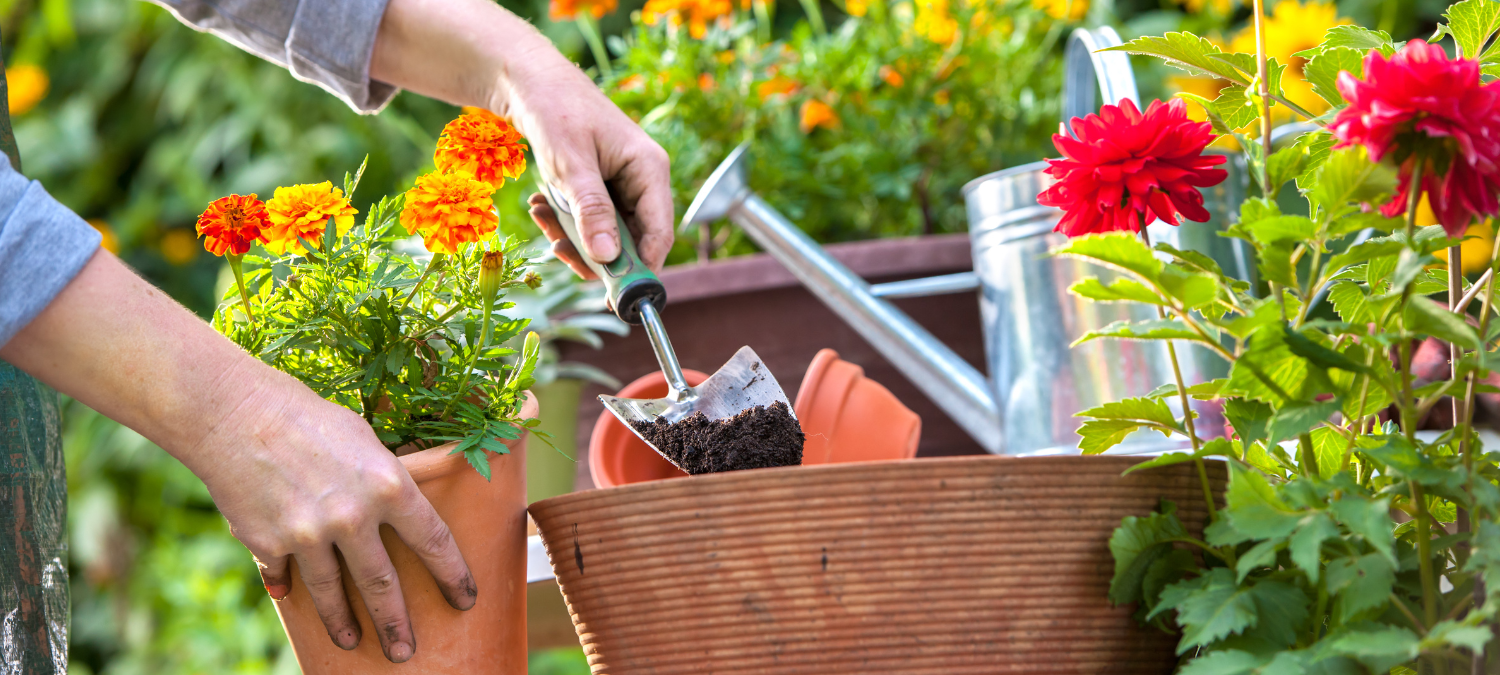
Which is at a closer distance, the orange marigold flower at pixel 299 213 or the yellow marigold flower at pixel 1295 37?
the orange marigold flower at pixel 299 213

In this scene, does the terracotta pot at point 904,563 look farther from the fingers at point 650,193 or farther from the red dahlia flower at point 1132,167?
the fingers at point 650,193

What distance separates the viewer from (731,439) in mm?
676

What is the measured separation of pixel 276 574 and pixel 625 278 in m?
0.29

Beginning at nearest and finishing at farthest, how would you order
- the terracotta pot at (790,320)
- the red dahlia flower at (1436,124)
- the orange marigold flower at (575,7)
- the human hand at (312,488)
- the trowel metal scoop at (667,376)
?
1. the red dahlia flower at (1436,124)
2. the human hand at (312,488)
3. the trowel metal scoop at (667,376)
4. the terracotta pot at (790,320)
5. the orange marigold flower at (575,7)

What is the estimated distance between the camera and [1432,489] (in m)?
0.46

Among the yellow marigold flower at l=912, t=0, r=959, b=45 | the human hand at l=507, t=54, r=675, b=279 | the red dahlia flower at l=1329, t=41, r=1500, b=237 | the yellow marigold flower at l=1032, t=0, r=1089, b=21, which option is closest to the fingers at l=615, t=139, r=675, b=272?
the human hand at l=507, t=54, r=675, b=279

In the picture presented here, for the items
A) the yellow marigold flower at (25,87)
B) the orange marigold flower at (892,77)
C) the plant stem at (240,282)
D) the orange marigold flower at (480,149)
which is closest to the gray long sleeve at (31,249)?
the plant stem at (240,282)

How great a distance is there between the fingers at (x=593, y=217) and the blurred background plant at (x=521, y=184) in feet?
1.28

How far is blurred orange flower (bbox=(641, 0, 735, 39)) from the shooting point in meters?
1.35

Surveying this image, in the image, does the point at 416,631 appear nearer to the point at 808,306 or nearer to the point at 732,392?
the point at 732,392

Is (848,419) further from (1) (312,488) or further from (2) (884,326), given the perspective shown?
(1) (312,488)

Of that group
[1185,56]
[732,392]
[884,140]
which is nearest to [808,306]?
[884,140]

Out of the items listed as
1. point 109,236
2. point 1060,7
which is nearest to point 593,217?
point 1060,7

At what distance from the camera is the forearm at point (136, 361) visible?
19.7 inches
